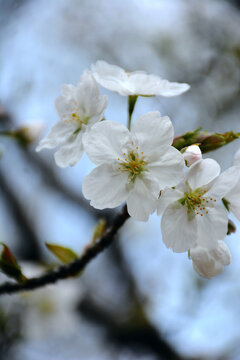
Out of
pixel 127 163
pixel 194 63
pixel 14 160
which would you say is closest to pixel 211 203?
pixel 127 163

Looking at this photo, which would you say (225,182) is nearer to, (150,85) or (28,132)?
(150,85)

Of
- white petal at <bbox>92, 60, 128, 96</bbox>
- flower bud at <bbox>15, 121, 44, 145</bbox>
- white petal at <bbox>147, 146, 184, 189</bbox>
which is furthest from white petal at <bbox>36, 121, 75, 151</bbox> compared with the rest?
flower bud at <bbox>15, 121, 44, 145</bbox>

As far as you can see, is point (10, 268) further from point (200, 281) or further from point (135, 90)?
point (200, 281)

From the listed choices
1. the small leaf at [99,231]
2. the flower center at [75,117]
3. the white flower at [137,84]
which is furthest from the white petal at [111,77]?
the small leaf at [99,231]

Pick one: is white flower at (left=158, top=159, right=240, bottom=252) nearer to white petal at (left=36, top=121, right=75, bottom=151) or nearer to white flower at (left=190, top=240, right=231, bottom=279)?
white flower at (left=190, top=240, right=231, bottom=279)

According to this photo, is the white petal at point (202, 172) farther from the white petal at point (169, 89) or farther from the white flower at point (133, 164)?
the white petal at point (169, 89)

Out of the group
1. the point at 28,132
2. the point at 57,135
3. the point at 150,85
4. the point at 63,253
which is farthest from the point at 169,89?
the point at 28,132
